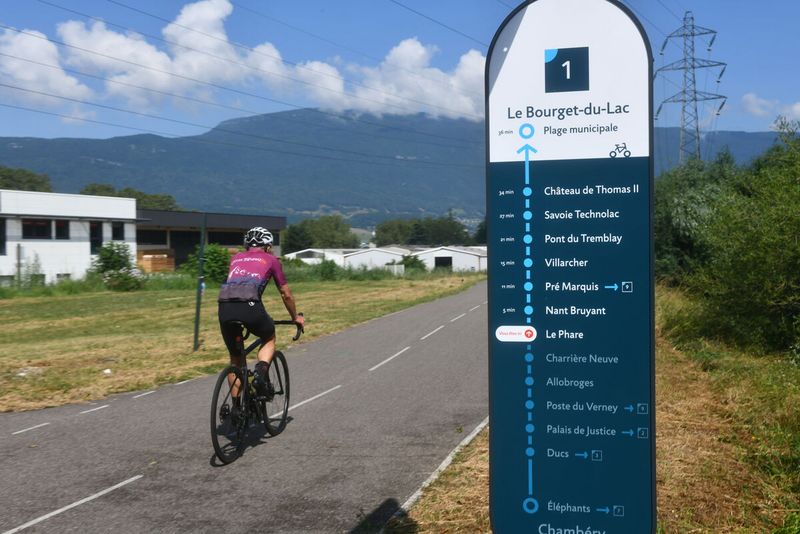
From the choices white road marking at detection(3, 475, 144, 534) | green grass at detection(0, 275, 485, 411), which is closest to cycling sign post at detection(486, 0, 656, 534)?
white road marking at detection(3, 475, 144, 534)

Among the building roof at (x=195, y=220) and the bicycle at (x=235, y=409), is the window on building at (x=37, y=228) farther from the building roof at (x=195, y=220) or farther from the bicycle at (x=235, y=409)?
the bicycle at (x=235, y=409)

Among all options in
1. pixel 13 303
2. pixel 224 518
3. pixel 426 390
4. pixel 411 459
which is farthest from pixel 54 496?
pixel 13 303

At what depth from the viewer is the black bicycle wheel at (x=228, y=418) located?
22.7ft

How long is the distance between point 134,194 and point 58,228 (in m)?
97.9

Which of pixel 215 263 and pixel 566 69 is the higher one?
pixel 566 69

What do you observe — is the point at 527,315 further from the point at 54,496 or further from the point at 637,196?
the point at 54,496

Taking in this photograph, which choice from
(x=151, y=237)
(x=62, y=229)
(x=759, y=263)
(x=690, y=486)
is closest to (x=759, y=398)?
(x=690, y=486)

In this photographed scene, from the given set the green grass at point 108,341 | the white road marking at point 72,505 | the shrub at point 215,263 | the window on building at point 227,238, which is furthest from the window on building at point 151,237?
the white road marking at point 72,505

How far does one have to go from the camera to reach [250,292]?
7164 millimetres

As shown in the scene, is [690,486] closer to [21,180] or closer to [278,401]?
[278,401]

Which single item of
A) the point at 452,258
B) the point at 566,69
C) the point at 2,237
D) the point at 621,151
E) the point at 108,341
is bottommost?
the point at 108,341

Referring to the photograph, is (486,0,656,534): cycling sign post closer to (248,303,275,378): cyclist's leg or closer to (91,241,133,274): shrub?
(248,303,275,378): cyclist's leg

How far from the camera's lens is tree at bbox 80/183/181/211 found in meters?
150

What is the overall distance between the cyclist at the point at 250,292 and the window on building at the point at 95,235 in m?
61.0
